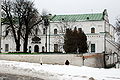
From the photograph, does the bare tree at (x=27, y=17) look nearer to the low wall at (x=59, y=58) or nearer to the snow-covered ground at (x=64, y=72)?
the low wall at (x=59, y=58)

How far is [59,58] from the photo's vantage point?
32.4m

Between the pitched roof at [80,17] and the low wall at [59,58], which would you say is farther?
the pitched roof at [80,17]

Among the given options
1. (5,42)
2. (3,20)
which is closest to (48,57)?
(3,20)

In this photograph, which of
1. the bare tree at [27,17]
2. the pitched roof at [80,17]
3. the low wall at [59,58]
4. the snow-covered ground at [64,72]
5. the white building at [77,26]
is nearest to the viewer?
the snow-covered ground at [64,72]

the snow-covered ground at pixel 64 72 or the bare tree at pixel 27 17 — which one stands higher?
the bare tree at pixel 27 17

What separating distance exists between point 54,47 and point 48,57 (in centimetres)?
2691

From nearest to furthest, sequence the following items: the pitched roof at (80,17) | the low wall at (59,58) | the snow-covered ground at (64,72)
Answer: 1. the snow-covered ground at (64,72)
2. the low wall at (59,58)
3. the pitched roof at (80,17)

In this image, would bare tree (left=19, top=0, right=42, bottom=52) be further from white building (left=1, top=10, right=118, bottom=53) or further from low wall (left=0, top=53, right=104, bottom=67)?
white building (left=1, top=10, right=118, bottom=53)

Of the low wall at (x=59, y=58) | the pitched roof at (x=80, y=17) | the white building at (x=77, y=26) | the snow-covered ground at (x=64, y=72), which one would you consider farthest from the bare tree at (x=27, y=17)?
the pitched roof at (x=80, y=17)

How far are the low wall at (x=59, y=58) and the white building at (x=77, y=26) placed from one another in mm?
22269

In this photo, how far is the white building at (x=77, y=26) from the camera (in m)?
57.2

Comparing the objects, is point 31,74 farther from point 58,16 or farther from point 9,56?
point 58,16

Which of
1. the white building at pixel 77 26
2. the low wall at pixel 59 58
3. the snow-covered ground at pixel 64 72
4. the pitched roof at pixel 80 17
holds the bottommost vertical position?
the snow-covered ground at pixel 64 72

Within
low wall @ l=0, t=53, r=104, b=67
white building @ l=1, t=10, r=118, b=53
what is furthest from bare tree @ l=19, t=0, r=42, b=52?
white building @ l=1, t=10, r=118, b=53
